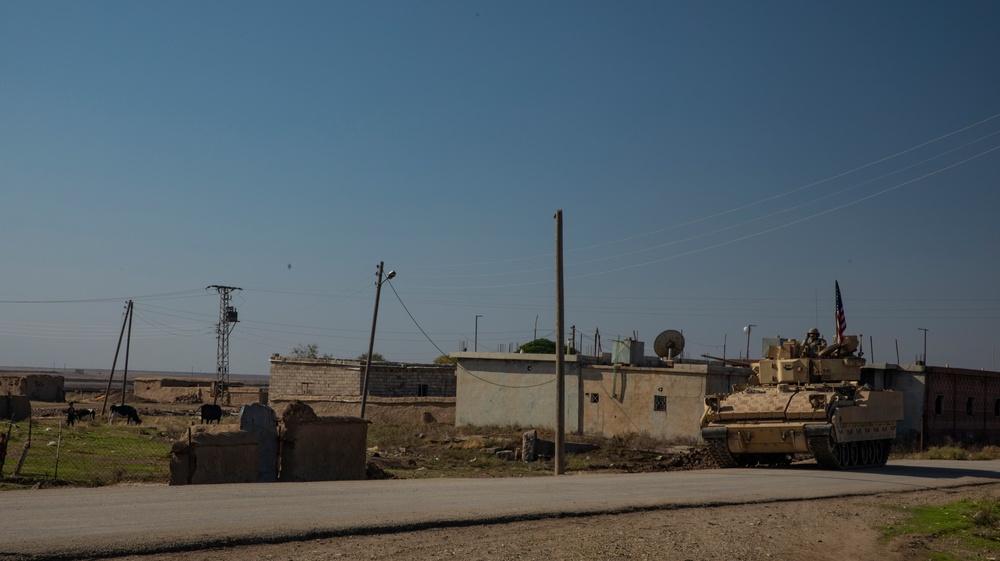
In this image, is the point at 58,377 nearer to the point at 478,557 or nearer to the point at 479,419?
the point at 479,419

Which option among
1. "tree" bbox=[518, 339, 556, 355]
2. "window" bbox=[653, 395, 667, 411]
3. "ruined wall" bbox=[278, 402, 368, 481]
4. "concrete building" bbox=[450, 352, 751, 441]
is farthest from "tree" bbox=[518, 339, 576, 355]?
"ruined wall" bbox=[278, 402, 368, 481]

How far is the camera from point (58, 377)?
57281 mm

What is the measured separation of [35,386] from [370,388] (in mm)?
24337

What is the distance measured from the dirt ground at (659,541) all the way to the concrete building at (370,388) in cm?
2704

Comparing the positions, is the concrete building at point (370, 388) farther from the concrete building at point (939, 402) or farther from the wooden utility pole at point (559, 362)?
the wooden utility pole at point (559, 362)

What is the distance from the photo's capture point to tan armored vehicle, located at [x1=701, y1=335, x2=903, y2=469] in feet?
65.5

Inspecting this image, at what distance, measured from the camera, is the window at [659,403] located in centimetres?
3164

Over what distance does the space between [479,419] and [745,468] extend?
674 inches

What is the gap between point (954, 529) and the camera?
1245 cm

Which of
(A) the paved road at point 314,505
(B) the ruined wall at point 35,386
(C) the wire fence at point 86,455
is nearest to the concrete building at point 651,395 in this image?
(C) the wire fence at point 86,455

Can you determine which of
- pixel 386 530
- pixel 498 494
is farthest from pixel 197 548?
pixel 498 494

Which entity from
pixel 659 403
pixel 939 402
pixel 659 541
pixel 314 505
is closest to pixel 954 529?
pixel 659 541

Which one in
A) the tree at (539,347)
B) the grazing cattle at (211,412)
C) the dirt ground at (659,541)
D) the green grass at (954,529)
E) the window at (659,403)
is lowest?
the grazing cattle at (211,412)

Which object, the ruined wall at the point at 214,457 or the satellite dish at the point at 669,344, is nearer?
the ruined wall at the point at 214,457
